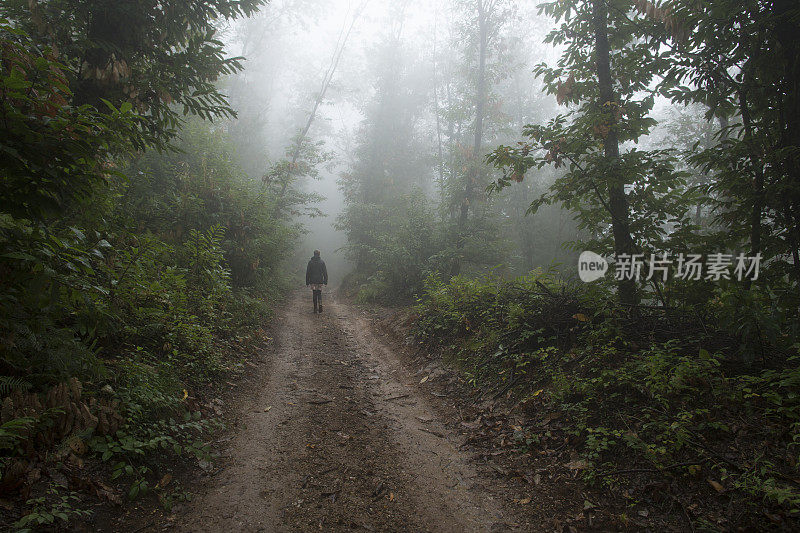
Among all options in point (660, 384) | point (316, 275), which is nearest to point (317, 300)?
point (316, 275)

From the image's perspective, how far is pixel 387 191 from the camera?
24812 millimetres

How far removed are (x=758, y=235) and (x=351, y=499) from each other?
6.09 metres

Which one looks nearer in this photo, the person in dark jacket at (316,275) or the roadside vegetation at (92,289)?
the roadside vegetation at (92,289)

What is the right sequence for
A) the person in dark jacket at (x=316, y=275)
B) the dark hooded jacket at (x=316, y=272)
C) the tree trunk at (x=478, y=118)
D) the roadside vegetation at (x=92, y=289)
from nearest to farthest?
the roadside vegetation at (x=92, y=289)
the person in dark jacket at (x=316, y=275)
the dark hooded jacket at (x=316, y=272)
the tree trunk at (x=478, y=118)

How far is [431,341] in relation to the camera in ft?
27.3

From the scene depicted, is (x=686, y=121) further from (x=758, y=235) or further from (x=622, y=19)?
(x=758, y=235)

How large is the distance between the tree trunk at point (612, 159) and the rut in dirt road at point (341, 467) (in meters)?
3.77

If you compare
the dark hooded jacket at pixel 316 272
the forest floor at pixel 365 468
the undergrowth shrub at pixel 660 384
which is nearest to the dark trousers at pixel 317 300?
the dark hooded jacket at pixel 316 272

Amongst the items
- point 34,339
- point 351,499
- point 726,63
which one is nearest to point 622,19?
point 726,63

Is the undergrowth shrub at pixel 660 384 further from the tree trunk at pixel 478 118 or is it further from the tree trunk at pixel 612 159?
the tree trunk at pixel 478 118

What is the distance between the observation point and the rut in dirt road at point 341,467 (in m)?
3.26

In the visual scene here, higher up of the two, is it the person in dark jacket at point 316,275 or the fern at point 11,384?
the person in dark jacket at point 316,275

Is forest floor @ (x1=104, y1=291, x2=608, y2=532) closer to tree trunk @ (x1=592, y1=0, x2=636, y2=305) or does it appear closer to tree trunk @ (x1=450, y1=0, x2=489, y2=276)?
tree trunk @ (x1=592, y1=0, x2=636, y2=305)

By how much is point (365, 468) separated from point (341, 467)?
0.27 meters
